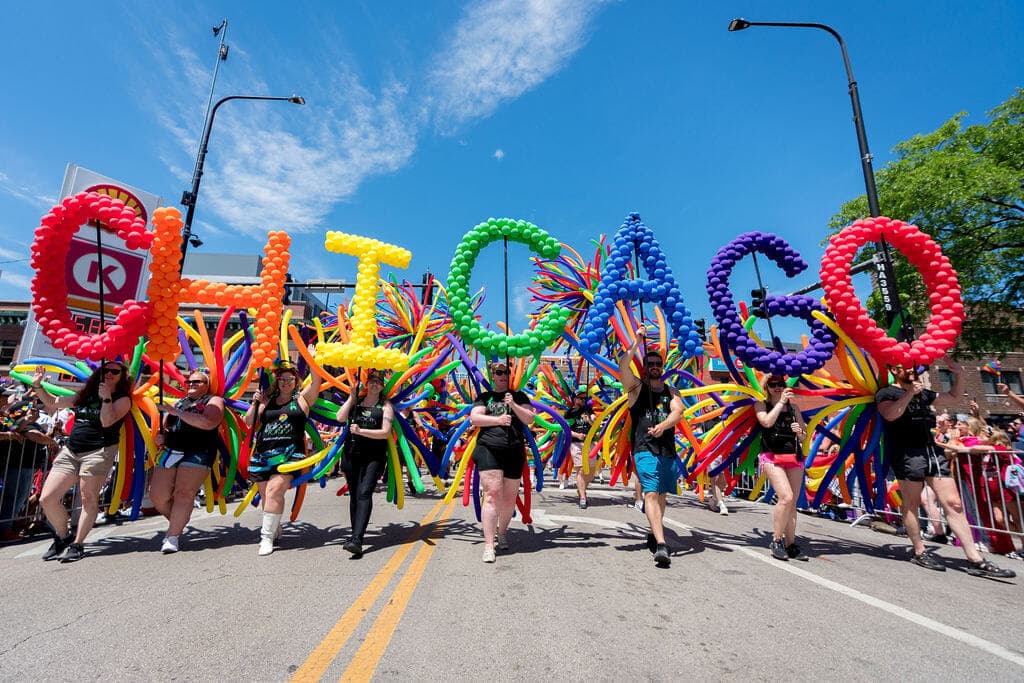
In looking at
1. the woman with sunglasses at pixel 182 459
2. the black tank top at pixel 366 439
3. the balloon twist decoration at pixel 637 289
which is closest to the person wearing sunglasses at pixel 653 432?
the balloon twist decoration at pixel 637 289

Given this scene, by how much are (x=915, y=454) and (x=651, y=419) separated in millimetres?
2527

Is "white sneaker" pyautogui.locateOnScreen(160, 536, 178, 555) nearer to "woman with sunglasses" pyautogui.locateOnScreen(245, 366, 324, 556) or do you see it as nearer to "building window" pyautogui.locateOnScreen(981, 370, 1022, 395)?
"woman with sunglasses" pyautogui.locateOnScreen(245, 366, 324, 556)

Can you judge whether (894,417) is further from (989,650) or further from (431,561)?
(431,561)

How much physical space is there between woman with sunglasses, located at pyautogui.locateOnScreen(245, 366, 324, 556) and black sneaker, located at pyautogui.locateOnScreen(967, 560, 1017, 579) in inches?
248

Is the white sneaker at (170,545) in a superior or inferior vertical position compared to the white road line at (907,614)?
superior

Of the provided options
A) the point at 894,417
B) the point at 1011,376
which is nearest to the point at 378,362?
the point at 894,417

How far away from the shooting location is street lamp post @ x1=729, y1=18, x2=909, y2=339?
21.7ft

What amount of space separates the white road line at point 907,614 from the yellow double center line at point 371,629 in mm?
3056

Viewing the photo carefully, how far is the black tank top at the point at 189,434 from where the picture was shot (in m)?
4.67

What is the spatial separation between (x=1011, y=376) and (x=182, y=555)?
41.5m

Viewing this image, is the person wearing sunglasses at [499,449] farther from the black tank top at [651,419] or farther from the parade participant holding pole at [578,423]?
the parade participant holding pole at [578,423]

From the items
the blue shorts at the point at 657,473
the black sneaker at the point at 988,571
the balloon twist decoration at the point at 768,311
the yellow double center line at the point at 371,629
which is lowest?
the black sneaker at the point at 988,571

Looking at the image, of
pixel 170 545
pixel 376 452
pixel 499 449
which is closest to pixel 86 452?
pixel 170 545

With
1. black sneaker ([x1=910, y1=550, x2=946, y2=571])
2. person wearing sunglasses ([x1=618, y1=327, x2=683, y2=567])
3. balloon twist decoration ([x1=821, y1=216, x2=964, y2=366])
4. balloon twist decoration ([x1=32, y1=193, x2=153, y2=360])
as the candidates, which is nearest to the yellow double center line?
Answer: person wearing sunglasses ([x1=618, y1=327, x2=683, y2=567])
